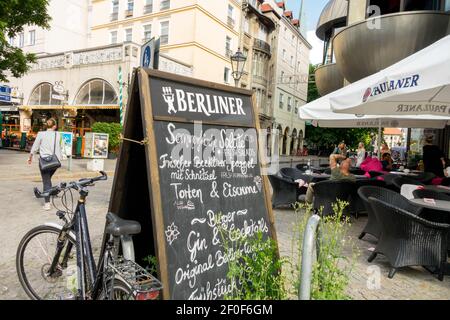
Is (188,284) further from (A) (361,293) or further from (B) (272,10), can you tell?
(B) (272,10)

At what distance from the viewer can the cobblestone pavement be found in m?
3.59

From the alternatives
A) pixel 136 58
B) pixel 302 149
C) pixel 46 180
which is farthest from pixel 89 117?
pixel 302 149

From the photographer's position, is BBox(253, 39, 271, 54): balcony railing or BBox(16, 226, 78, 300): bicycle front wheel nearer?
BBox(16, 226, 78, 300): bicycle front wheel

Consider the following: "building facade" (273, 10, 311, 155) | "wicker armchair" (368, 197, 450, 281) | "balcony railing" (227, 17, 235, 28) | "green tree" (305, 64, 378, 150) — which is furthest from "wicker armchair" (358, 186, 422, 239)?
"green tree" (305, 64, 378, 150)

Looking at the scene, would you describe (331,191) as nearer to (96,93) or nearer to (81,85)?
(96,93)

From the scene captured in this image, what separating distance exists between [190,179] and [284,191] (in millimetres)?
5430

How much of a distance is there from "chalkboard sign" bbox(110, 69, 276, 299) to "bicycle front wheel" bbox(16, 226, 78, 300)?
0.64m

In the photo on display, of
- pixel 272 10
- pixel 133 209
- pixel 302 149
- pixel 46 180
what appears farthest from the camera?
pixel 302 149

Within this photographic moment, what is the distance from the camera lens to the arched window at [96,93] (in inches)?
951

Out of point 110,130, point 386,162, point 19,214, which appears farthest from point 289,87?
point 19,214

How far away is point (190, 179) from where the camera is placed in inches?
102

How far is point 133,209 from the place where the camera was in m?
2.89

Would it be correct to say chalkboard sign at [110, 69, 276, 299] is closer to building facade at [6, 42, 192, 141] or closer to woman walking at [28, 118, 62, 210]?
woman walking at [28, 118, 62, 210]
